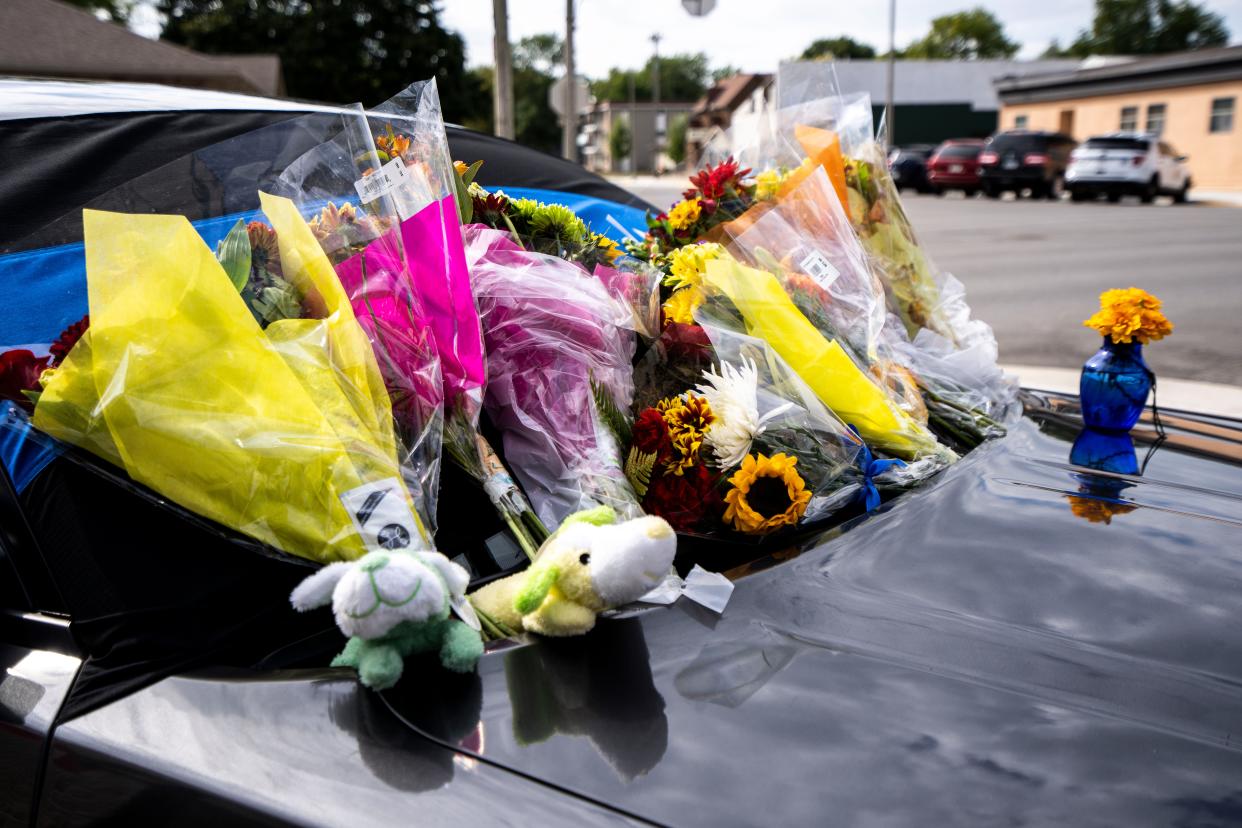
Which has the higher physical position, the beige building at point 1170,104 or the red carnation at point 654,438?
the beige building at point 1170,104

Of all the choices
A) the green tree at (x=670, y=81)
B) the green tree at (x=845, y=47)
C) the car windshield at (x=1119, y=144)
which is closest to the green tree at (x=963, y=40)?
the green tree at (x=845, y=47)

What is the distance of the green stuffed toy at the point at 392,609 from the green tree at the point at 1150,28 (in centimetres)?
9220

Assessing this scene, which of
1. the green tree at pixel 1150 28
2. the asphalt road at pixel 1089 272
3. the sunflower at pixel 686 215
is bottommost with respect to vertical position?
the asphalt road at pixel 1089 272

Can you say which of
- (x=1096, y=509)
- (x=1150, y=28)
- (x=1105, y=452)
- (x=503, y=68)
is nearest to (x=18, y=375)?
(x=1096, y=509)

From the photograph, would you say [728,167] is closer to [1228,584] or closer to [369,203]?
[369,203]

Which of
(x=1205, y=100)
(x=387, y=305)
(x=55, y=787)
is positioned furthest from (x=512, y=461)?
(x=1205, y=100)

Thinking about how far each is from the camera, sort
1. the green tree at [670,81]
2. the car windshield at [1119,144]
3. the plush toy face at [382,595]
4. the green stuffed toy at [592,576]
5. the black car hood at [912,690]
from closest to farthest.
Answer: the black car hood at [912,690]
the plush toy face at [382,595]
the green stuffed toy at [592,576]
the car windshield at [1119,144]
the green tree at [670,81]

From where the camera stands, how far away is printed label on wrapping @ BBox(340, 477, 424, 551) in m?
1.33

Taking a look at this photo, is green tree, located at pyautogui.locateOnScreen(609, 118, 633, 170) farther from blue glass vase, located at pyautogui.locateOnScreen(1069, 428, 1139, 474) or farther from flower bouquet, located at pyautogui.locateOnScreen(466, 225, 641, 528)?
flower bouquet, located at pyautogui.locateOnScreen(466, 225, 641, 528)

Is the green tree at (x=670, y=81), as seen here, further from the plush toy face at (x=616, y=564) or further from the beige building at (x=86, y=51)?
the plush toy face at (x=616, y=564)

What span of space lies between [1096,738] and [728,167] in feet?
5.83

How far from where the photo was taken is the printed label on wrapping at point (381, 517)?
133 centimetres

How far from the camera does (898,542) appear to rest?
1599mm

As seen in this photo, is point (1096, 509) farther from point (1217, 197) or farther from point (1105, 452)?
point (1217, 197)
